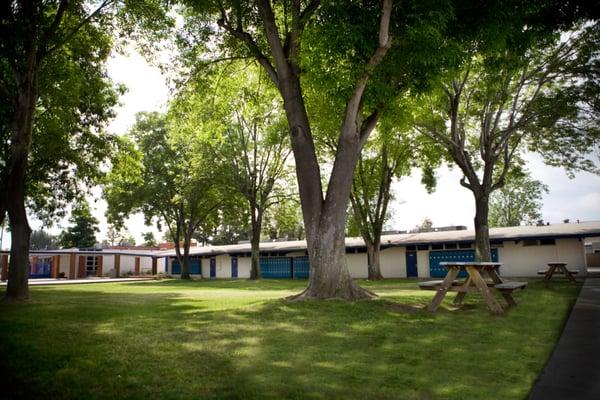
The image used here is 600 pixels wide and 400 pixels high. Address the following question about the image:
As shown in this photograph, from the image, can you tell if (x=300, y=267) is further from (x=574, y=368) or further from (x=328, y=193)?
(x=574, y=368)

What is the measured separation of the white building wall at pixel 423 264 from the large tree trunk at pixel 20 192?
27.4 m

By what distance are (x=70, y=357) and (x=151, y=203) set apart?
35.2 m

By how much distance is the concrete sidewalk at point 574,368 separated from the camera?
151 inches

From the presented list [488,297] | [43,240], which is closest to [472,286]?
[488,297]

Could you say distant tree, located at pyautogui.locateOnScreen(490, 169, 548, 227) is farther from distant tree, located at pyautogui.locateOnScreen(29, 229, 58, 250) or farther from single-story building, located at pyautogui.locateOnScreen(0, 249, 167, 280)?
Answer: distant tree, located at pyautogui.locateOnScreen(29, 229, 58, 250)

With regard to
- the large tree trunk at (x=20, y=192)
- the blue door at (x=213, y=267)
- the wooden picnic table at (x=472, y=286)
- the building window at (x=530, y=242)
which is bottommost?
the blue door at (x=213, y=267)

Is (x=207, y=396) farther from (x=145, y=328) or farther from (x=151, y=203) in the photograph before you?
(x=151, y=203)

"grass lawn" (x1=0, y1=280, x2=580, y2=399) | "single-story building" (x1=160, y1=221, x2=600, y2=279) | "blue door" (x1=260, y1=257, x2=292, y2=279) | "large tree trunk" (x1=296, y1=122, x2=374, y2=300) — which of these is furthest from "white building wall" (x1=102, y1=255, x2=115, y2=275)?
"large tree trunk" (x1=296, y1=122, x2=374, y2=300)

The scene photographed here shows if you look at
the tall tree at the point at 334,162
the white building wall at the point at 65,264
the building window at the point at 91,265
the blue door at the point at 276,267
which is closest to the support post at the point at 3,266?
the white building wall at the point at 65,264

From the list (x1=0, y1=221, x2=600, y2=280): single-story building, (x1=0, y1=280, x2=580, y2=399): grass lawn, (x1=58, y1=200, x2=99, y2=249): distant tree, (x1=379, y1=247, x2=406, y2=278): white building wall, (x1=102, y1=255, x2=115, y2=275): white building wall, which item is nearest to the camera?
(x1=0, y1=280, x2=580, y2=399): grass lawn

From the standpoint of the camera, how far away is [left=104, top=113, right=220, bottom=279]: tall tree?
33.5m

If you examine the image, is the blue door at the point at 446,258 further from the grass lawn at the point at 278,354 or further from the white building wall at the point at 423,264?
the grass lawn at the point at 278,354

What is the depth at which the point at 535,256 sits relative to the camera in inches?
1147

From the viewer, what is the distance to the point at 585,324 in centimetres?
749
